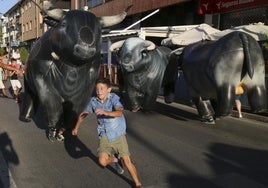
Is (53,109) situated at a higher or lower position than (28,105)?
higher

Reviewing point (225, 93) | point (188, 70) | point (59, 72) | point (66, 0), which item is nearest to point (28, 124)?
point (59, 72)

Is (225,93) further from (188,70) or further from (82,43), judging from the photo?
(82,43)

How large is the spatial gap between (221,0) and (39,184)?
1148 cm

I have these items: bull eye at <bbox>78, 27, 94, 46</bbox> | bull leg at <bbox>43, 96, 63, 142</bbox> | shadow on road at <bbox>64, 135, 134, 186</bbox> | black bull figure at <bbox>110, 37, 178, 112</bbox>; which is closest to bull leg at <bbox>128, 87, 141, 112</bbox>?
black bull figure at <bbox>110, 37, 178, 112</bbox>

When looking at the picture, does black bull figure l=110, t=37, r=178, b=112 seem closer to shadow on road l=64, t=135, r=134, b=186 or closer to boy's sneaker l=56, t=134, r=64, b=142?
shadow on road l=64, t=135, r=134, b=186

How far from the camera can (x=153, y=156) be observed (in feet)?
21.2

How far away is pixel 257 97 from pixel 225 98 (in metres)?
0.52

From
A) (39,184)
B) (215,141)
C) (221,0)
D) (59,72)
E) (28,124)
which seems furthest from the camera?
(221,0)

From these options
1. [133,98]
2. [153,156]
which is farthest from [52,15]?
[133,98]

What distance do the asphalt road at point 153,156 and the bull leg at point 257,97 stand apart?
0.78m

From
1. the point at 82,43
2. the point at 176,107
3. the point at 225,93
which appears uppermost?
the point at 82,43

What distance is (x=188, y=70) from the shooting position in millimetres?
8281

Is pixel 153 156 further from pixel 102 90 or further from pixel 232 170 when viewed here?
A: pixel 102 90

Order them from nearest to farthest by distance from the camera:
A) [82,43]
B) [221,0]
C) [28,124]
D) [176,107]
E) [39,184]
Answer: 1. [39,184]
2. [82,43]
3. [28,124]
4. [176,107]
5. [221,0]
